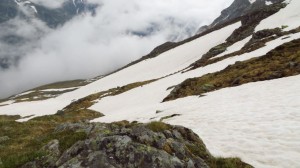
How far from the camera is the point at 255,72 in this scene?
1364 inches

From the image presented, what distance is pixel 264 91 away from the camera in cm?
2591

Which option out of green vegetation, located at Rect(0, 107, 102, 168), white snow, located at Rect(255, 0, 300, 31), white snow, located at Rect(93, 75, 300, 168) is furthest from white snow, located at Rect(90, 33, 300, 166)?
white snow, located at Rect(255, 0, 300, 31)

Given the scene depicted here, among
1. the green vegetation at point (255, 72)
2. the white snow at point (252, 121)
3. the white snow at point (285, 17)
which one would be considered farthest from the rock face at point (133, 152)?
the white snow at point (285, 17)

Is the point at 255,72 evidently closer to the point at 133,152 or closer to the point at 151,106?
the point at 151,106

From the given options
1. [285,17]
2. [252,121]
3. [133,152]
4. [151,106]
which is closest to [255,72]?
[151,106]

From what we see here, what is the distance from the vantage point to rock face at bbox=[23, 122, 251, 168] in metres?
11.9

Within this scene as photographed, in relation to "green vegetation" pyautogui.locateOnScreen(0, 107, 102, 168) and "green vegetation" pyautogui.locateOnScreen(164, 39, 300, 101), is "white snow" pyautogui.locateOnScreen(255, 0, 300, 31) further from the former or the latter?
"green vegetation" pyautogui.locateOnScreen(0, 107, 102, 168)

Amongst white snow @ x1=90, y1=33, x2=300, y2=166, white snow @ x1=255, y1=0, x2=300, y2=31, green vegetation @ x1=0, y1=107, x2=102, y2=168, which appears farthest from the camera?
white snow @ x1=255, y1=0, x2=300, y2=31

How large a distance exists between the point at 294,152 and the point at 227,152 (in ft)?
8.99

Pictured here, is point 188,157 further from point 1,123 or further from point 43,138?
point 1,123

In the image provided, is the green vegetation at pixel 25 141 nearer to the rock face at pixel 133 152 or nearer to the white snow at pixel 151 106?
the rock face at pixel 133 152

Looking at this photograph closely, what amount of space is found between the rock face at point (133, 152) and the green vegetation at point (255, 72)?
19172mm

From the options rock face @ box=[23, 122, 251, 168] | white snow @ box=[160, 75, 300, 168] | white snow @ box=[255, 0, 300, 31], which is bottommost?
white snow @ box=[160, 75, 300, 168]

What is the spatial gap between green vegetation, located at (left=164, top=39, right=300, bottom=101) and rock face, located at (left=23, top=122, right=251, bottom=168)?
19.2 m
